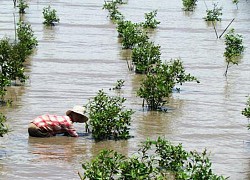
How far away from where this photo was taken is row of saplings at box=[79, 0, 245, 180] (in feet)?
26.2

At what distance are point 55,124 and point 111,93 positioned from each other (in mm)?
3587

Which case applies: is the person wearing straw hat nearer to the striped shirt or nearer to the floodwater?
the striped shirt

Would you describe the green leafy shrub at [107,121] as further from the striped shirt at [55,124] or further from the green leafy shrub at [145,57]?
the green leafy shrub at [145,57]

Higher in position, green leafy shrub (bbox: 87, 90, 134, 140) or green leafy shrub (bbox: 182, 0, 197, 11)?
green leafy shrub (bbox: 182, 0, 197, 11)

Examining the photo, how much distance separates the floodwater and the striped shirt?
14 centimetres

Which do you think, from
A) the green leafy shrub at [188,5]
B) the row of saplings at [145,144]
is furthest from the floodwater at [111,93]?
the green leafy shrub at [188,5]

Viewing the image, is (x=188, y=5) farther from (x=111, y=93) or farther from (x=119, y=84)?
(x=111, y=93)

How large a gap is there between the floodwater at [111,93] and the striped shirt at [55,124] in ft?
0.46

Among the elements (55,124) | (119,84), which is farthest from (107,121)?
(119,84)

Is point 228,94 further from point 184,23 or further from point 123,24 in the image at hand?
point 184,23

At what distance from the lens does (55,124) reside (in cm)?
1088

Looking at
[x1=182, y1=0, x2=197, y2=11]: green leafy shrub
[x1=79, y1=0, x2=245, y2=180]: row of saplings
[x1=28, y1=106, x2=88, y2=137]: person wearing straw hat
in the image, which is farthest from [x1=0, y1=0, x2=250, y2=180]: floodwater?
[x1=182, y1=0, x2=197, y2=11]: green leafy shrub

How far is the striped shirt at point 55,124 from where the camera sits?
427 inches

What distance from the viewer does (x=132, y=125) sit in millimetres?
11992
